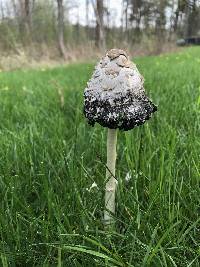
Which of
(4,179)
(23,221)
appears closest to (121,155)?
(4,179)

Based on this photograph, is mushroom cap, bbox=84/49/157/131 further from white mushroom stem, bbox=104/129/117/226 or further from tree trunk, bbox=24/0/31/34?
tree trunk, bbox=24/0/31/34

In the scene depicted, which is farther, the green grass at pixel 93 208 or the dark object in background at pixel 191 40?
the dark object in background at pixel 191 40

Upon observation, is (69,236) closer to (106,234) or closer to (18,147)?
(106,234)

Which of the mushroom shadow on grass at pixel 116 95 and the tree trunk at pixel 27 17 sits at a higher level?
the tree trunk at pixel 27 17

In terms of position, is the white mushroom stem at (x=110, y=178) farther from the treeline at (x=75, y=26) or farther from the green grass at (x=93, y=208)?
the treeline at (x=75, y=26)

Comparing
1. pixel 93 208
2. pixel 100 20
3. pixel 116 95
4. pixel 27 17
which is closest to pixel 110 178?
pixel 93 208

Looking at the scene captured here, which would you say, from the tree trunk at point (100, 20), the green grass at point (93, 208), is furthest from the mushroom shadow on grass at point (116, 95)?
the tree trunk at point (100, 20)
